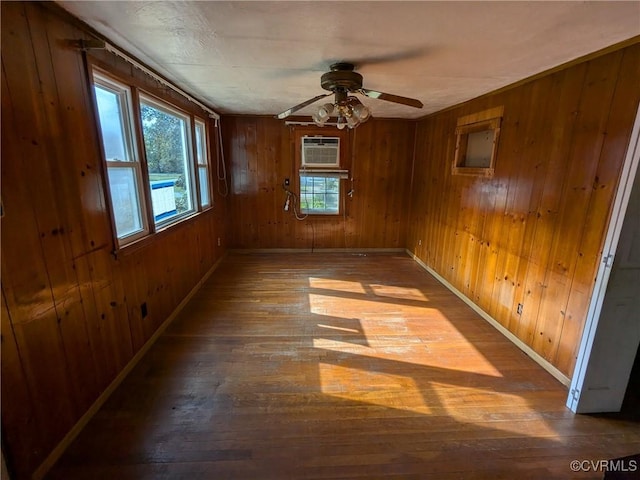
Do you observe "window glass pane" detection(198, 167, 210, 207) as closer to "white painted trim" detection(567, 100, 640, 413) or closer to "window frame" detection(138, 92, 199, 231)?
"window frame" detection(138, 92, 199, 231)

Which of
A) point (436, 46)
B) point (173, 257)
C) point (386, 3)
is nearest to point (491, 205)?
point (436, 46)

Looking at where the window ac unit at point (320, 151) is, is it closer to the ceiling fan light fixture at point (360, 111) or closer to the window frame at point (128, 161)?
the ceiling fan light fixture at point (360, 111)

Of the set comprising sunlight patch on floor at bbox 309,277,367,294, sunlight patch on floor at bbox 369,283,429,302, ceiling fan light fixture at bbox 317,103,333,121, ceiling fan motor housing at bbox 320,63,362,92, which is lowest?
sunlight patch on floor at bbox 369,283,429,302

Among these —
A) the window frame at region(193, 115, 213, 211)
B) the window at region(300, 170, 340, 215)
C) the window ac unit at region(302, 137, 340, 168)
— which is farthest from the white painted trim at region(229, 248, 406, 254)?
the window ac unit at region(302, 137, 340, 168)

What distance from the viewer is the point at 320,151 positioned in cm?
487

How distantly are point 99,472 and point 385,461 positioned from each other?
1.46 meters

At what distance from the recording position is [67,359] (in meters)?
1.63

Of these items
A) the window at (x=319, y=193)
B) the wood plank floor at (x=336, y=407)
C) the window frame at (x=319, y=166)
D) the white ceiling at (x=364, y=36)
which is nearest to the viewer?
the white ceiling at (x=364, y=36)

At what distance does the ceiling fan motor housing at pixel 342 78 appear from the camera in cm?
221

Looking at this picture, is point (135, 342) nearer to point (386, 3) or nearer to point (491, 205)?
point (386, 3)

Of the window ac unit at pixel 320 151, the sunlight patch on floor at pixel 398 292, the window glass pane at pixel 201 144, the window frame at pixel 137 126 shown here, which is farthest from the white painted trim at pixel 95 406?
the window ac unit at pixel 320 151

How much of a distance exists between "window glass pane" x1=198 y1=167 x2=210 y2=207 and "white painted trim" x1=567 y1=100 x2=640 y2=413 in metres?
3.95

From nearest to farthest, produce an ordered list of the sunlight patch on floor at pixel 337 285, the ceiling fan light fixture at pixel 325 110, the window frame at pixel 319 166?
the ceiling fan light fixture at pixel 325 110 → the sunlight patch on floor at pixel 337 285 → the window frame at pixel 319 166

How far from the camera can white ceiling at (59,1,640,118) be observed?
4.75 feet
